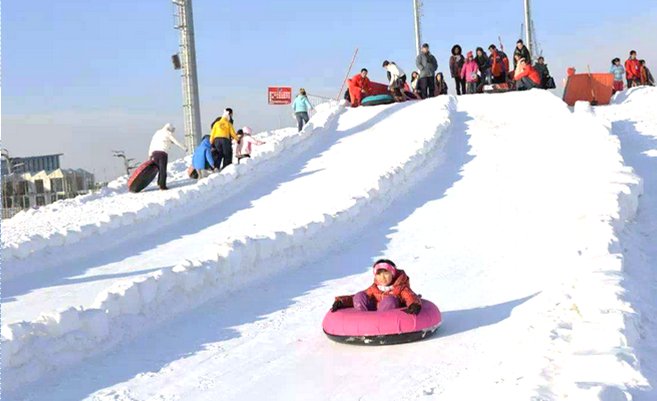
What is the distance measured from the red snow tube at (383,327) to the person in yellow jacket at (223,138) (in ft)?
37.1

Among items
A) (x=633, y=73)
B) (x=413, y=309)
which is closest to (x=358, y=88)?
(x=633, y=73)

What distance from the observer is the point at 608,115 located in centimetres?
1844

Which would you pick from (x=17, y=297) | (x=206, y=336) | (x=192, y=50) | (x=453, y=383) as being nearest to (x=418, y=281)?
(x=206, y=336)

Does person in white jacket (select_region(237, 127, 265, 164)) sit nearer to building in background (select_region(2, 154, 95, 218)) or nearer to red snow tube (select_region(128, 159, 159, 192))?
red snow tube (select_region(128, 159, 159, 192))

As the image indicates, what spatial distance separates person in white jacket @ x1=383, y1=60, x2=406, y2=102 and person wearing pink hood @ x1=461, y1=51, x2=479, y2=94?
5.50 feet

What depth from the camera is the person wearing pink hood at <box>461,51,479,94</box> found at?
71.8 ft

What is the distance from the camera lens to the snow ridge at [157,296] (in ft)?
19.5

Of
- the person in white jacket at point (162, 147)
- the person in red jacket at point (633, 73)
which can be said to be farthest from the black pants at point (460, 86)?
the person in white jacket at point (162, 147)

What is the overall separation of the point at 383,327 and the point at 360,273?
278cm

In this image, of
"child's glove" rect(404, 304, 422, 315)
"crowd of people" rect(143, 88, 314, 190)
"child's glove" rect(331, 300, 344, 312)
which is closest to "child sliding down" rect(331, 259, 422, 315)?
"child's glove" rect(331, 300, 344, 312)

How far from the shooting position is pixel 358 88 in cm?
2231

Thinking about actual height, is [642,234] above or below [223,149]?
below

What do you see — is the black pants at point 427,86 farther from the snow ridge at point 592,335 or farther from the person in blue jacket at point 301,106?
the snow ridge at point 592,335

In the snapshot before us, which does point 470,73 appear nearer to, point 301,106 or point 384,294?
point 301,106
